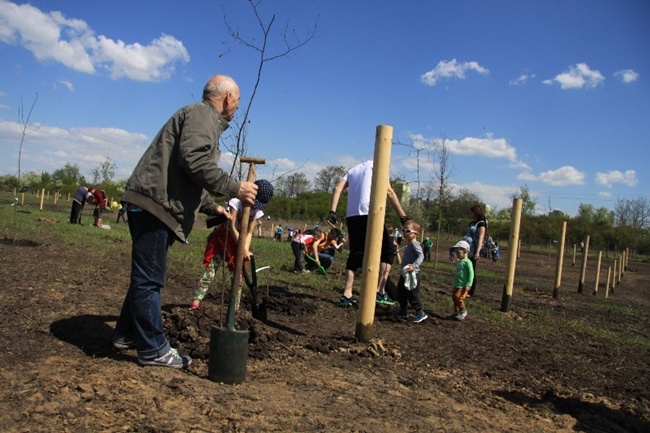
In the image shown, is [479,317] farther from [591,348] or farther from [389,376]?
[389,376]

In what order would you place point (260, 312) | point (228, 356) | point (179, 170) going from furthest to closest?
point (260, 312) < point (179, 170) < point (228, 356)

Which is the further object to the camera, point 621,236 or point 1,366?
point 621,236

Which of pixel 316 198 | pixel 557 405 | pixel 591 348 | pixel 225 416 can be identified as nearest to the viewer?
pixel 225 416

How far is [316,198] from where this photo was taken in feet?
169

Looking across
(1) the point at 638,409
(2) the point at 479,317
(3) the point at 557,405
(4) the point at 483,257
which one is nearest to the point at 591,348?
(2) the point at 479,317

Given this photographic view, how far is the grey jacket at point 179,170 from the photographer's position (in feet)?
9.75

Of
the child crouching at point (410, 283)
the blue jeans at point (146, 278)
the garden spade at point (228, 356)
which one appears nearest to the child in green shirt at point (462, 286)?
the child crouching at point (410, 283)

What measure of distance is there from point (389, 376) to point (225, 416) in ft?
4.88

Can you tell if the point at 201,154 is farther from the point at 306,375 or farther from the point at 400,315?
the point at 400,315

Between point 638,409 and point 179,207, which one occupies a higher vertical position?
point 179,207

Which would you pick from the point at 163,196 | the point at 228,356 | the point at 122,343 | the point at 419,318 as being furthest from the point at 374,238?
the point at 122,343

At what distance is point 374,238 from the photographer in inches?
174

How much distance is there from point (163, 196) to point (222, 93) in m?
0.81

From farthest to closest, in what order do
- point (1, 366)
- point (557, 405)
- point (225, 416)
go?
point (557, 405)
point (1, 366)
point (225, 416)
